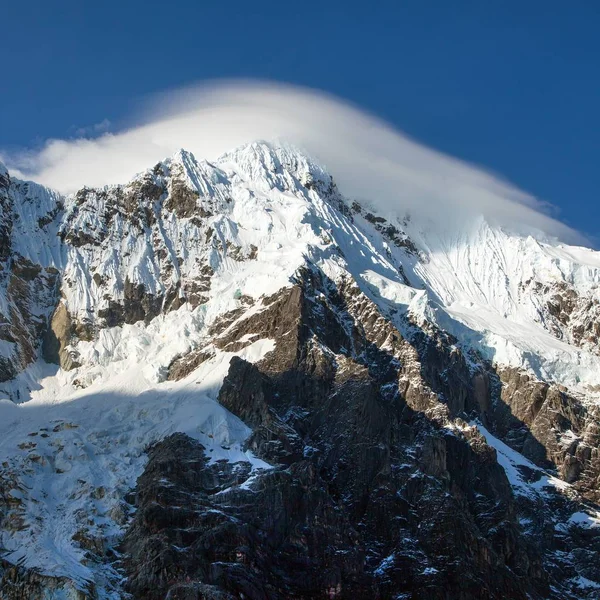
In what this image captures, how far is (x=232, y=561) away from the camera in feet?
547

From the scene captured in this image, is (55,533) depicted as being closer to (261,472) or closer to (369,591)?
(261,472)

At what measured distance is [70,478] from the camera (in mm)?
191250

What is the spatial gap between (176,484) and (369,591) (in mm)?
32531

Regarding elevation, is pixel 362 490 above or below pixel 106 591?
above

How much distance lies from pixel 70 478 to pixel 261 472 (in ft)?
99.3

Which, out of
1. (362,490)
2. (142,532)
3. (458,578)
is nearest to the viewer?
(142,532)

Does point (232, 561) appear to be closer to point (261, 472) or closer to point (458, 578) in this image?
point (261, 472)

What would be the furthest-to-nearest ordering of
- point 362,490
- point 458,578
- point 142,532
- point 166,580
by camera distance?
point 362,490 < point 458,578 < point 142,532 < point 166,580

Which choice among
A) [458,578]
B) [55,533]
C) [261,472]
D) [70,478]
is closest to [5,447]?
[70,478]

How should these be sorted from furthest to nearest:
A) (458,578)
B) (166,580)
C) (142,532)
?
(458,578), (142,532), (166,580)

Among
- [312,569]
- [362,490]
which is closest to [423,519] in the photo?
[362,490]

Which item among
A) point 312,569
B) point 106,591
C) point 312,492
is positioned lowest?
point 106,591

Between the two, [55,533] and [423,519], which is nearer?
[55,533]

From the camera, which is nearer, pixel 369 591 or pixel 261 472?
pixel 369 591
